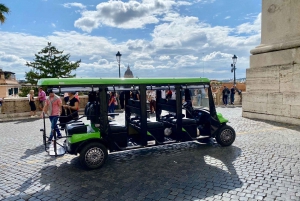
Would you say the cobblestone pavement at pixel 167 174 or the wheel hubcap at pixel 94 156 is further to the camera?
the wheel hubcap at pixel 94 156

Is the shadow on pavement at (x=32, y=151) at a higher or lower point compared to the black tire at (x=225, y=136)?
lower

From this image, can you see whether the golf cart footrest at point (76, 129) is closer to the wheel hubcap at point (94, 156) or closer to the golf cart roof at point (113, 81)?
the wheel hubcap at point (94, 156)

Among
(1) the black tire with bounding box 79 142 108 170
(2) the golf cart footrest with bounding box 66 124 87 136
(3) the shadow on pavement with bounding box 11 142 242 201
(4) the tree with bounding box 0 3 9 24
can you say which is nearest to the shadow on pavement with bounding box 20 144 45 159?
(3) the shadow on pavement with bounding box 11 142 242 201

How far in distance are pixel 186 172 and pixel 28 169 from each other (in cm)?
341

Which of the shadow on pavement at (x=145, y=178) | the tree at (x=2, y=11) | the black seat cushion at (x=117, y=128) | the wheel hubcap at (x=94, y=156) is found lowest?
the shadow on pavement at (x=145, y=178)

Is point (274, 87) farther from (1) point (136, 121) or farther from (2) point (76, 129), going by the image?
(2) point (76, 129)

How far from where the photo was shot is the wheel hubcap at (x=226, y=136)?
6712 millimetres

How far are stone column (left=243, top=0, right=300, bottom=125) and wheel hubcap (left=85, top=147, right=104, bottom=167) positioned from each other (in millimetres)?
8124

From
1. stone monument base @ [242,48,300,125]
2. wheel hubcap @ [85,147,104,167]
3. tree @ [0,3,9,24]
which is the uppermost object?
tree @ [0,3,9,24]

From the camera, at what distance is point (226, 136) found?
6.74 m

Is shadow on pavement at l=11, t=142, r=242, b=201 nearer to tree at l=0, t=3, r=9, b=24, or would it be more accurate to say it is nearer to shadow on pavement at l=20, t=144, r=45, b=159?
shadow on pavement at l=20, t=144, r=45, b=159

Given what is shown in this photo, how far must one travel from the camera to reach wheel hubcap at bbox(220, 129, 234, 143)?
6.71m

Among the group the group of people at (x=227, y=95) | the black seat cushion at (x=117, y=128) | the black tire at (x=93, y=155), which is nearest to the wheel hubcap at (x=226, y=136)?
the black seat cushion at (x=117, y=128)

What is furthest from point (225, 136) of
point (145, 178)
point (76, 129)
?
point (76, 129)
